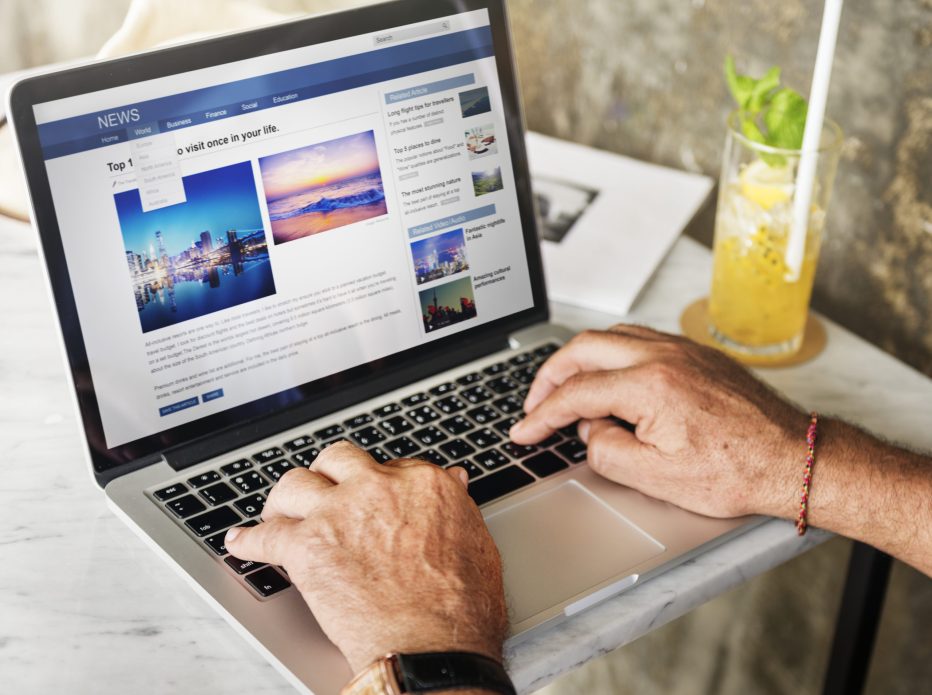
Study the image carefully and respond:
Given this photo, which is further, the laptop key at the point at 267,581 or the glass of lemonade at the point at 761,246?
the glass of lemonade at the point at 761,246

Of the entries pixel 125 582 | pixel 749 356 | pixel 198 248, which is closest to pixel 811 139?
pixel 749 356

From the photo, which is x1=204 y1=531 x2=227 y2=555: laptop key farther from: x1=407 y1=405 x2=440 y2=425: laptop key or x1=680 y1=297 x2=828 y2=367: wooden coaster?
x1=680 y1=297 x2=828 y2=367: wooden coaster

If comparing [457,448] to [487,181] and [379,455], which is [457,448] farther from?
[487,181]

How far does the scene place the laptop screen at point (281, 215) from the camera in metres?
0.76

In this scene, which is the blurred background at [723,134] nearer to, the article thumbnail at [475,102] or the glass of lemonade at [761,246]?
the glass of lemonade at [761,246]

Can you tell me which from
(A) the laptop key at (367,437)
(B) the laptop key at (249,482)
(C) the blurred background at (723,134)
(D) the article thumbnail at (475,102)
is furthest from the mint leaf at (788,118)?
(B) the laptop key at (249,482)

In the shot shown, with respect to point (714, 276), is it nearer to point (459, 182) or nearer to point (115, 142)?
point (459, 182)

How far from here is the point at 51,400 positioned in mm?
956

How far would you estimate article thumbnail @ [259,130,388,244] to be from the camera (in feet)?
2.70

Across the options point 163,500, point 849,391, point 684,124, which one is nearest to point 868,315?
point 849,391

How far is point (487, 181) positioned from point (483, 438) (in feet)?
0.81

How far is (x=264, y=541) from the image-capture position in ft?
2.31

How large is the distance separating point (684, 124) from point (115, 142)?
797 millimetres

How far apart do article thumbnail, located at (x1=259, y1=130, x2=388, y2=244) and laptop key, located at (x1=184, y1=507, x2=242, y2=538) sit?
9.1 inches
